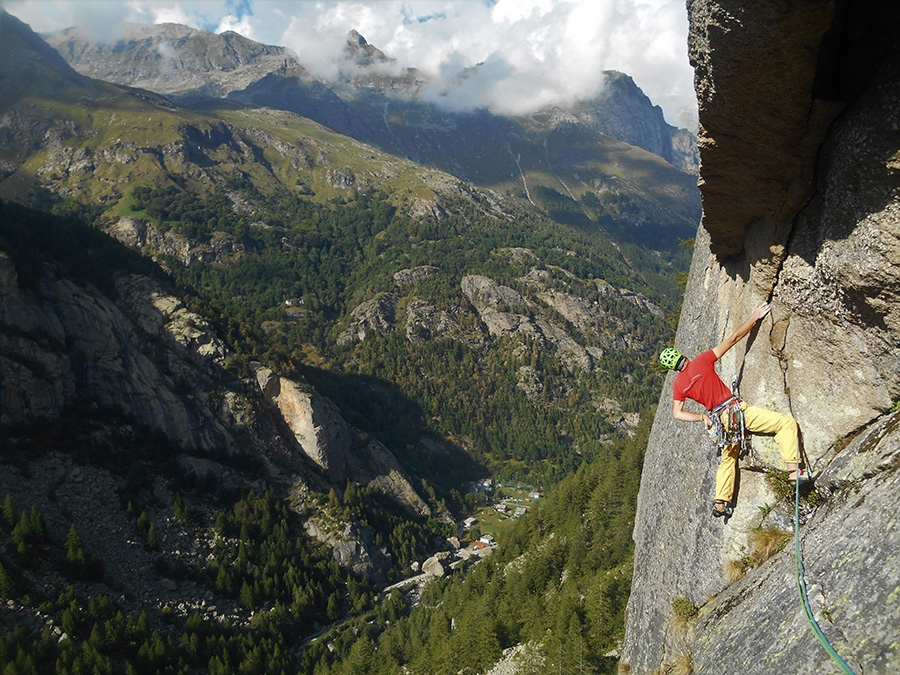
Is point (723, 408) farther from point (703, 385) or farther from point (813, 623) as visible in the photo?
point (813, 623)

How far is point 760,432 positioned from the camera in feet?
36.5

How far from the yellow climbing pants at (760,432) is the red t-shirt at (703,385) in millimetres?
398

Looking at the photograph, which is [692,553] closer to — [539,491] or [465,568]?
[465,568]

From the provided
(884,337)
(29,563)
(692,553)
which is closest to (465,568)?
(29,563)

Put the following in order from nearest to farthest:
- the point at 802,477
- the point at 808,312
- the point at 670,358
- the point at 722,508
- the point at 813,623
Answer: the point at 813,623 → the point at 802,477 → the point at 808,312 → the point at 722,508 → the point at 670,358

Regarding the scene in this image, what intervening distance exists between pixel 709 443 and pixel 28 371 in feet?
290

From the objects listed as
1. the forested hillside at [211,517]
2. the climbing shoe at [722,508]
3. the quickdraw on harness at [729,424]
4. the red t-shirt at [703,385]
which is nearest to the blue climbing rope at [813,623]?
the climbing shoe at [722,508]

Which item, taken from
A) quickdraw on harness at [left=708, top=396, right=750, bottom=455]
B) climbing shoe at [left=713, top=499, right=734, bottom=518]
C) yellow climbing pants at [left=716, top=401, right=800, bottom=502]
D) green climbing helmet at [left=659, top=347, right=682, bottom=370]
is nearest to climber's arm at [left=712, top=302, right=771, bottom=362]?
green climbing helmet at [left=659, top=347, right=682, bottom=370]

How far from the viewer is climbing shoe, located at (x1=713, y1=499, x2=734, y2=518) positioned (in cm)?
1162

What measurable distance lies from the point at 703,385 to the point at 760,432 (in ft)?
4.70

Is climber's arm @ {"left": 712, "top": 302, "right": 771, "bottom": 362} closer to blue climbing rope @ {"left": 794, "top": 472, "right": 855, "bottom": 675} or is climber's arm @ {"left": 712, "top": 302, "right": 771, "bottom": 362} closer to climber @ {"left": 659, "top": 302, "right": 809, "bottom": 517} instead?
climber @ {"left": 659, "top": 302, "right": 809, "bottom": 517}

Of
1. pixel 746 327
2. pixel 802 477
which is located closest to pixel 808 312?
pixel 746 327

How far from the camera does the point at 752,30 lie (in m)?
8.18

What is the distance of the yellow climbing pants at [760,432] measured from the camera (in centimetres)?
1034
